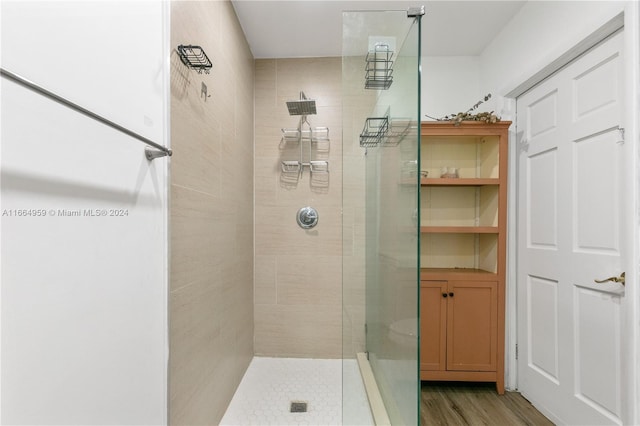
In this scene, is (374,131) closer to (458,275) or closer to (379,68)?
(379,68)

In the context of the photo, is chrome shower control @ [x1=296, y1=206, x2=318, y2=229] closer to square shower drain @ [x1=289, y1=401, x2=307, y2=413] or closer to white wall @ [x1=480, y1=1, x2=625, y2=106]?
square shower drain @ [x1=289, y1=401, x2=307, y2=413]

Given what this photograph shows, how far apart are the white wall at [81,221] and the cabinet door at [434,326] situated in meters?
1.84

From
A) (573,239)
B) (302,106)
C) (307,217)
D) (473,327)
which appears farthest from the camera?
(307,217)

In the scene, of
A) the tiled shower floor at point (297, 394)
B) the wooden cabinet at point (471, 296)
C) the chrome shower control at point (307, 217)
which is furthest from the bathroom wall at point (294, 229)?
the wooden cabinet at point (471, 296)

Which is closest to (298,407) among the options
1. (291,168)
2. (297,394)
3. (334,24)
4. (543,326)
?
(297,394)

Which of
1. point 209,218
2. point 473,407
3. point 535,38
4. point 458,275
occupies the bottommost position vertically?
point 473,407

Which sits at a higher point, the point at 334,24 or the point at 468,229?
the point at 334,24

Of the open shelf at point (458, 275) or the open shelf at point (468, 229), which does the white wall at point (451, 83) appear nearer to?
the open shelf at point (468, 229)

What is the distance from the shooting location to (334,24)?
227cm

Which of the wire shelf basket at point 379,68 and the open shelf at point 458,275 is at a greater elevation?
the wire shelf basket at point 379,68

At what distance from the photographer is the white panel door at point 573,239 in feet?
4.89

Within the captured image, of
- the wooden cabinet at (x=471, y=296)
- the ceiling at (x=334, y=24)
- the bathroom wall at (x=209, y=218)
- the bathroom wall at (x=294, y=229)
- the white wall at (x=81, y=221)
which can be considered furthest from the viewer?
the bathroom wall at (x=294, y=229)

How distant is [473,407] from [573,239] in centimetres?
128

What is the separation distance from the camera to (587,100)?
65.1 inches
